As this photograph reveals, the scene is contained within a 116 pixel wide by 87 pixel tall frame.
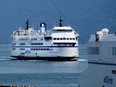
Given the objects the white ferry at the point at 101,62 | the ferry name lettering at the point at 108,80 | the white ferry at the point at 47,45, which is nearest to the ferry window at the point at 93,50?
the white ferry at the point at 101,62

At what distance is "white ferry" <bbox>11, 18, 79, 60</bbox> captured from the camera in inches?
4897

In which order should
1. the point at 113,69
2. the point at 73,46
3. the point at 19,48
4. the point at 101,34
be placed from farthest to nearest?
the point at 19,48 → the point at 73,46 → the point at 101,34 → the point at 113,69

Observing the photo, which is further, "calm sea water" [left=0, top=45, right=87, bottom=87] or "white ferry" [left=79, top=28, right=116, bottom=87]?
"calm sea water" [left=0, top=45, right=87, bottom=87]

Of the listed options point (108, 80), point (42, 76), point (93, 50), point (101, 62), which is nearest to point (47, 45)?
point (42, 76)

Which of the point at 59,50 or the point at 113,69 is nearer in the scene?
the point at 113,69

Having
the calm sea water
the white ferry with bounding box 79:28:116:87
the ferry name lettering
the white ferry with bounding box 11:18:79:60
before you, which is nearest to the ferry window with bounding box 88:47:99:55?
the white ferry with bounding box 79:28:116:87

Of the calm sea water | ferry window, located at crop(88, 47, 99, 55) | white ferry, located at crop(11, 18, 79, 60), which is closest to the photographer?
ferry window, located at crop(88, 47, 99, 55)

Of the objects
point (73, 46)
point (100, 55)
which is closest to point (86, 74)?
point (100, 55)

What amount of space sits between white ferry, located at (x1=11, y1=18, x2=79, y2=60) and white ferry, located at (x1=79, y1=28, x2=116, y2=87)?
285 ft

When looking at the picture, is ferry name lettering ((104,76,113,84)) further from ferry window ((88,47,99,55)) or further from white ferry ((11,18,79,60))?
white ferry ((11,18,79,60))

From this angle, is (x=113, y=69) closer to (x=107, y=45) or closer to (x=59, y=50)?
(x=107, y=45)

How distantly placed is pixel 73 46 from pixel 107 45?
89.5 m

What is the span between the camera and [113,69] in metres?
33.7

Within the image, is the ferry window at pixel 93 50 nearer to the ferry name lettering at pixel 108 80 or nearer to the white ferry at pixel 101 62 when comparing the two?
the white ferry at pixel 101 62
